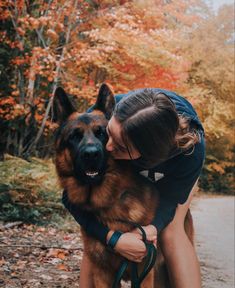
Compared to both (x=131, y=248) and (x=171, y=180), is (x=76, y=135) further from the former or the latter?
(x=131, y=248)

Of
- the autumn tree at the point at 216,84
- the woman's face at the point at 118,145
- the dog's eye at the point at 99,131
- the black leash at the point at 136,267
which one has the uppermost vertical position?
the woman's face at the point at 118,145

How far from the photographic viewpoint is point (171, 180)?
8.44 ft

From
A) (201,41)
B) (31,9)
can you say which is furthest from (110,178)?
(201,41)

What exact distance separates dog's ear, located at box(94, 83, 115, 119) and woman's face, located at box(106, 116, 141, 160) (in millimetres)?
398

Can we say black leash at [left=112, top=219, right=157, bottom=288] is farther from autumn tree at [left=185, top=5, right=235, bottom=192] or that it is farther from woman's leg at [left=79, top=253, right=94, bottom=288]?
autumn tree at [left=185, top=5, right=235, bottom=192]

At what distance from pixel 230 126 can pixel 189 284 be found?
Result: 17.3 meters

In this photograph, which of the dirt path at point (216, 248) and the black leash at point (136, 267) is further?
the dirt path at point (216, 248)

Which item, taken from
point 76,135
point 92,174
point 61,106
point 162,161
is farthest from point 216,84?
point 162,161

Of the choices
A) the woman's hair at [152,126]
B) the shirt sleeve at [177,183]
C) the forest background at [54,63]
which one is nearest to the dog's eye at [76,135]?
the woman's hair at [152,126]

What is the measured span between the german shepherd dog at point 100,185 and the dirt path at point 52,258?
3.48 feet

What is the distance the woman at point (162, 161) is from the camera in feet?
7.65

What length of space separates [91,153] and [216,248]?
408 centimetres

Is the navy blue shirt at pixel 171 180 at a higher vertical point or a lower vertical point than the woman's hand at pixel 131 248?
higher

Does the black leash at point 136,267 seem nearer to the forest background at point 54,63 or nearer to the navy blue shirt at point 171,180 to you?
the navy blue shirt at point 171,180
